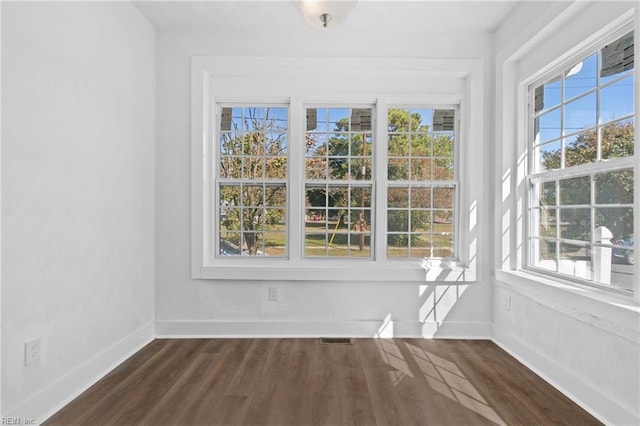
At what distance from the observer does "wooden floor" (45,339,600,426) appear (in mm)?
1921

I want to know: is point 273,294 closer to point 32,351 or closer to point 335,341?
point 335,341

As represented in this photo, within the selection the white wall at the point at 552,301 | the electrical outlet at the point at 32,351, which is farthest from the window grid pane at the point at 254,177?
the white wall at the point at 552,301

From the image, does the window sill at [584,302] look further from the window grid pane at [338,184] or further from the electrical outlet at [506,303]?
the window grid pane at [338,184]

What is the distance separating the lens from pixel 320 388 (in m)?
2.22

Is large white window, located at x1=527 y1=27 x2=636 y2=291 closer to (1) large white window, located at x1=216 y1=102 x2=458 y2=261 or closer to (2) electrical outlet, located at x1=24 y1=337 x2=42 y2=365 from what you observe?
(1) large white window, located at x1=216 y1=102 x2=458 y2=261

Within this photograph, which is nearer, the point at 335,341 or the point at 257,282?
the point at 335,341

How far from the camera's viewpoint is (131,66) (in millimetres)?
2779

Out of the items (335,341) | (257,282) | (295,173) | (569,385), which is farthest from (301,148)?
(569,385)

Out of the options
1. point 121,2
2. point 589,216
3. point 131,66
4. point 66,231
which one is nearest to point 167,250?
point 66,231

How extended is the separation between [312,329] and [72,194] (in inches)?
84.9

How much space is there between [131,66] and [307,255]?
2216mm

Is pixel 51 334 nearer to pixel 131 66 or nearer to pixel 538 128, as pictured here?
pixel 131 66

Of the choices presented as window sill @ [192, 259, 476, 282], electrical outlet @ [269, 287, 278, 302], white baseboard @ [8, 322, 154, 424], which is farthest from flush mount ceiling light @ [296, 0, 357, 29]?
white baseboard @ [8, 322, 154, 424]

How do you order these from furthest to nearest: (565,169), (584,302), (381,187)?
(381,187)
(565,169)
(584,302)
